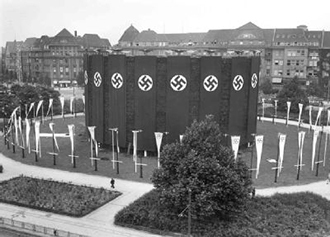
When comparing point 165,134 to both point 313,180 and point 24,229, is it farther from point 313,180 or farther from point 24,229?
point 24,229

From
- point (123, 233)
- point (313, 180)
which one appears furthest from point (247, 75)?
point (123, 233)

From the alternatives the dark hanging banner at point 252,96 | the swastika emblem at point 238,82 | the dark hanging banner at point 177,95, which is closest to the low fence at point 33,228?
the dark hanging banner at point 177,95

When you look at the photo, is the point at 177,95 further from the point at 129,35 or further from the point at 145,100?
the point at 129,35

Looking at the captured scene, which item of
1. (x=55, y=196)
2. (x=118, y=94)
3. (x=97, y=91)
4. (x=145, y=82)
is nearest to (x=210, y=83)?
(x=145, y=82)

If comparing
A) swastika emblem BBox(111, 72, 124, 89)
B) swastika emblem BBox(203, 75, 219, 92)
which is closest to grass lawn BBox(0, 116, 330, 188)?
swastika emblem BBox(111, 72, 124, 89)

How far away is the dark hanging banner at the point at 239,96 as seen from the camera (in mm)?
46031

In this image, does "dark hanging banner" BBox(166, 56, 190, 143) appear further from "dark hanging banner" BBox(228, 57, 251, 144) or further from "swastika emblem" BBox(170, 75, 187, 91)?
"dark hanging banner" BBox(228, 57, 251, 144)

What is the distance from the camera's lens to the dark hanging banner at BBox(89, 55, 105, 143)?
47.8 m

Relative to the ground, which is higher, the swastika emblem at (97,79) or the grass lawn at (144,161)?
the swastika emblem at (97,79)

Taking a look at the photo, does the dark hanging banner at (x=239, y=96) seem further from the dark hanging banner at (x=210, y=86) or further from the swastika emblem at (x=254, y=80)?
the dark hanging banner at (x=210, y=86)

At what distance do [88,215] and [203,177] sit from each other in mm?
9570

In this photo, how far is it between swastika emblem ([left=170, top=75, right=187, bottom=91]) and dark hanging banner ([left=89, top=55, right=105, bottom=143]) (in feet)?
30.7

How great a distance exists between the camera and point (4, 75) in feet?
423

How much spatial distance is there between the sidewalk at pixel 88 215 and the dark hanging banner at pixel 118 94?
9.50 metres
